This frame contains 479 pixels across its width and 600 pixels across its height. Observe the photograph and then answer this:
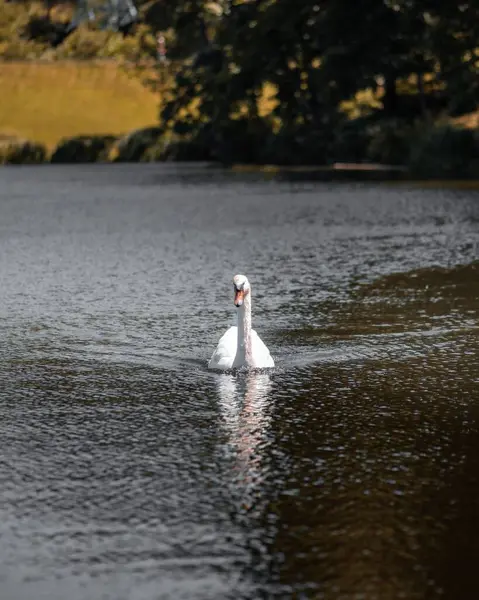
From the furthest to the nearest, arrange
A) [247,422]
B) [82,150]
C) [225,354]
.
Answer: [82,150] → [225,354] → [247,422]

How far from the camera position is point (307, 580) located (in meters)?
7.11

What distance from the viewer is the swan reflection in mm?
9164

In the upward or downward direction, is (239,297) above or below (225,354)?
above

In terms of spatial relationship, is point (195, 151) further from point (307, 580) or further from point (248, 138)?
point (307, 580)

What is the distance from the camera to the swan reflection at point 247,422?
9.16 meters

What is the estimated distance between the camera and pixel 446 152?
6259 cm

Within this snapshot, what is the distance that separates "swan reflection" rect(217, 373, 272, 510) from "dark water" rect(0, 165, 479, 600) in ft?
0.09

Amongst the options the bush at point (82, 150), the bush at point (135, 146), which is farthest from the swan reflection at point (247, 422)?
the bush at point (82, 150)

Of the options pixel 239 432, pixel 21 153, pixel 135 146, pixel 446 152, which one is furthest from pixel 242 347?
pixel 21 153

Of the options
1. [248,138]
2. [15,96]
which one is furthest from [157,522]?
[15,96]

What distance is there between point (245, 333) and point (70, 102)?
148708 millimetres

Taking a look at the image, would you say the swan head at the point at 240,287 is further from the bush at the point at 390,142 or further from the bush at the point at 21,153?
the bush at the point at 21,153

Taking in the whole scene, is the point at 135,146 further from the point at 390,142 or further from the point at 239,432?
the point at 239,432

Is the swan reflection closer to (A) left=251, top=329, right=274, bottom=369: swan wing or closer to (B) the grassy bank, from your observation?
(A) left=251, top=329, right=274, bottom=369: swan wing
